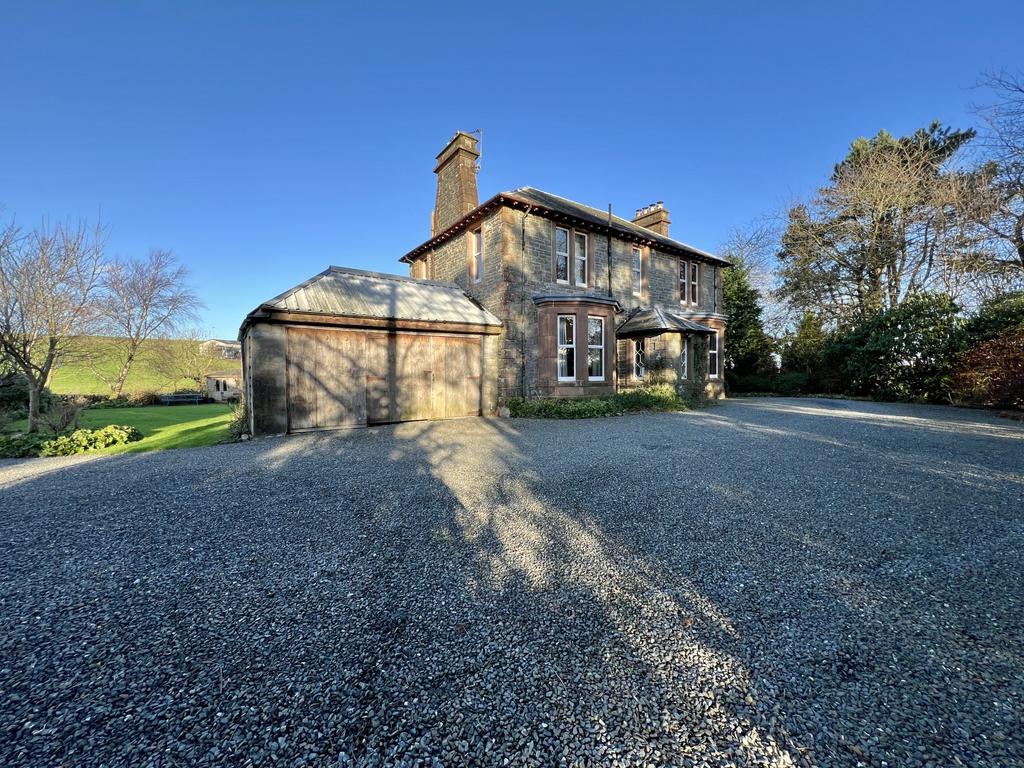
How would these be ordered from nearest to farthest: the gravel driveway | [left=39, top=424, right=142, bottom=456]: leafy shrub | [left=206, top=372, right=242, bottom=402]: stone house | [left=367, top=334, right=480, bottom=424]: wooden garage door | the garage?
the gravel driveway < the garage < [left=39, top=424, right=142, bottom=456]: leafy shrub < [left=367, top=334, right=480, bottom=424]: wooden garage door < [left=206, top=372, right=242, bottom=402]: stone house

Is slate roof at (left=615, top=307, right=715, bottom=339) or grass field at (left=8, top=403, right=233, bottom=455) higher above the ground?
slate roof at (left=615, top=307, right=715, bottom=339)

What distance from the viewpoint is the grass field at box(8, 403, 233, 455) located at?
995cm

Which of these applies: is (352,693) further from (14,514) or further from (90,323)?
(90,323)

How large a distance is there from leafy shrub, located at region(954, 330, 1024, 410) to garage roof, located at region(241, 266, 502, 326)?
1496cm

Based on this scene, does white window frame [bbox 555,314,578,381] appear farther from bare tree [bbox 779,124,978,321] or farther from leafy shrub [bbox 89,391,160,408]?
leafy shrub [bbox 89,391,160,408]

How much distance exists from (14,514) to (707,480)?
8.42 metres

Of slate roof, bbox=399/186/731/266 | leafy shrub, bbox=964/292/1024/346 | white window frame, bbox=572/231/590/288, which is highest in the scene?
slate roof, bbox=399/186/731/266

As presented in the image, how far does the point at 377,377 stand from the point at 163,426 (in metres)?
11.2

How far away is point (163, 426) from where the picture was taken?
51.5 ft

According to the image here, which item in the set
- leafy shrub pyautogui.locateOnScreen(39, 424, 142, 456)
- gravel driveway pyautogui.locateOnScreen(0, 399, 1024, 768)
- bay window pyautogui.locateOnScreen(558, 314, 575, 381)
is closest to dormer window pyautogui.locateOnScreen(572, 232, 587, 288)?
bay window pyautogui.locateOnScreen(558, 314, 575, 381)

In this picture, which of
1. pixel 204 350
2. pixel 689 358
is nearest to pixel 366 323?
pixel 689 358

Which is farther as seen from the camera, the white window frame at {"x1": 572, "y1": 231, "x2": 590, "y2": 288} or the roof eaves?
the white window frame at {"x1": 572, "y1": 231, "x2": 590, "y2": 288}

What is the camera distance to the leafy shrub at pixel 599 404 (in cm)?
1221

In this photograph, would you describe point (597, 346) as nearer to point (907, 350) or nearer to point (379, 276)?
point (379, 276)
